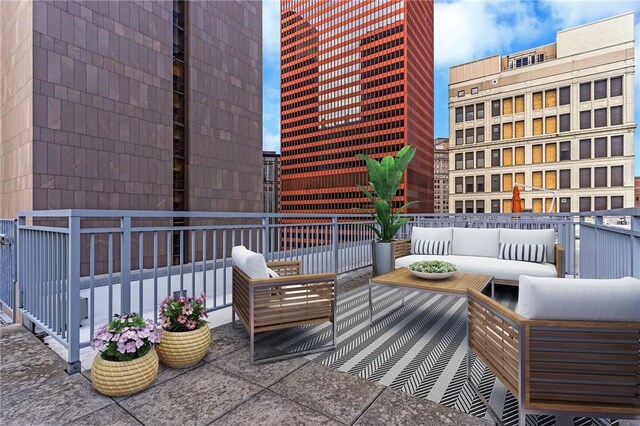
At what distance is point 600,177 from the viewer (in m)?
32.9

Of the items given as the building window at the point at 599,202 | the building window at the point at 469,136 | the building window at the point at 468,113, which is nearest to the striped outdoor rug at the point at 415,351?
the building window at the point at 599,202

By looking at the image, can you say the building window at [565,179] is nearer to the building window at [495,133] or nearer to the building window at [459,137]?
the building window at [495,133]

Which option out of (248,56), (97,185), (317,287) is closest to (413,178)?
(248,56)

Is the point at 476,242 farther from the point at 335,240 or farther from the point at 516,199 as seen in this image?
the point at 516,199

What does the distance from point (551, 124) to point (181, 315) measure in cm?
4378

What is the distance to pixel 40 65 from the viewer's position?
12.6 metres

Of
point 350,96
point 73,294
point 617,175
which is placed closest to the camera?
point 73,294

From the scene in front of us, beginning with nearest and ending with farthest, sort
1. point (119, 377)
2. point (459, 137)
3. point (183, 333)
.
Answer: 1. point (119, 377)
2. point (183, 333)
3. point (459, 137)

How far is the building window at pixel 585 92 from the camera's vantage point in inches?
1326

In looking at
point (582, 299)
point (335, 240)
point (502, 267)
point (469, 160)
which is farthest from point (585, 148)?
point (582, 299)

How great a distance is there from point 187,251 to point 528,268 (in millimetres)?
19002

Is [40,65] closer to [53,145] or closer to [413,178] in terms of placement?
[53,145]

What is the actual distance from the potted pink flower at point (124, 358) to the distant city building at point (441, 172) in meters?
117

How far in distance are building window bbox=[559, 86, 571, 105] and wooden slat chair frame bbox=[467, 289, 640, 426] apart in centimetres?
4345
